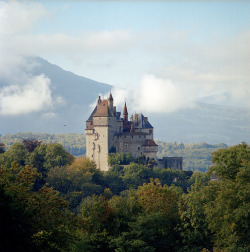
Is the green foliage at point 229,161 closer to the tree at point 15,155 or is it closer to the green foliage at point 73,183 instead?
→ the green foliage at point 73,183

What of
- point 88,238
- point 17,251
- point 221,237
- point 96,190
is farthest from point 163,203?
point 96,190

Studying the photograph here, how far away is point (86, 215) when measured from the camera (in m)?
50.6

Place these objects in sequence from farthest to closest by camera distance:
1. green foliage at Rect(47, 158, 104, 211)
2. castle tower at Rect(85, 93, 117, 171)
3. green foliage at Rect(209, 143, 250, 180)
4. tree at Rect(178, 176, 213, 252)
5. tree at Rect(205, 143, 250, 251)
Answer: castle tower at Rect(85, 93, 117, 171), green foliage at Rect(47, 158, 104, 211), tree at Rect(178, 176, 213, 252), green foliage at Rect(209, 143, 250, 180), tree at Rect(205, 143, 250, 251)

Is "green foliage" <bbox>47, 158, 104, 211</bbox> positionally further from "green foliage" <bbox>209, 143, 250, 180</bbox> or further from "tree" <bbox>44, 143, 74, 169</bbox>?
"green foliage" <bbox>209, 143, 250, 180</bbox>

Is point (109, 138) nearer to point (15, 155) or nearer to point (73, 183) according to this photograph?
point (15, 155)

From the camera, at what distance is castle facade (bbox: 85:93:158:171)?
129625 mm

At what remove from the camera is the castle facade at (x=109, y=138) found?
130 m

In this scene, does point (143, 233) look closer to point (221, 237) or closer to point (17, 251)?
point (221, 237)

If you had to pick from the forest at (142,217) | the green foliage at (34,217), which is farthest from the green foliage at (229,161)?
the green foliage at (34,217)

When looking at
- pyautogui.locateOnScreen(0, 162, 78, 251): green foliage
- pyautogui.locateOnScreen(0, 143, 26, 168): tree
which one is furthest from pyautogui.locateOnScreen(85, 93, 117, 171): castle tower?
pyautogui.locateOnScreen(0, 162, 78, 251): green foliage

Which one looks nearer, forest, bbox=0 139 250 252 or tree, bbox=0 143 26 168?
forest, bbox=0 139 250 252

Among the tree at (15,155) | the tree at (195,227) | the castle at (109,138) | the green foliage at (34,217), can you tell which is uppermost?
the castle at (109,138)

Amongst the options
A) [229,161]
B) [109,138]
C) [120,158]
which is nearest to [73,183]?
[120,158]

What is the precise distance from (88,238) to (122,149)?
3339 inches
